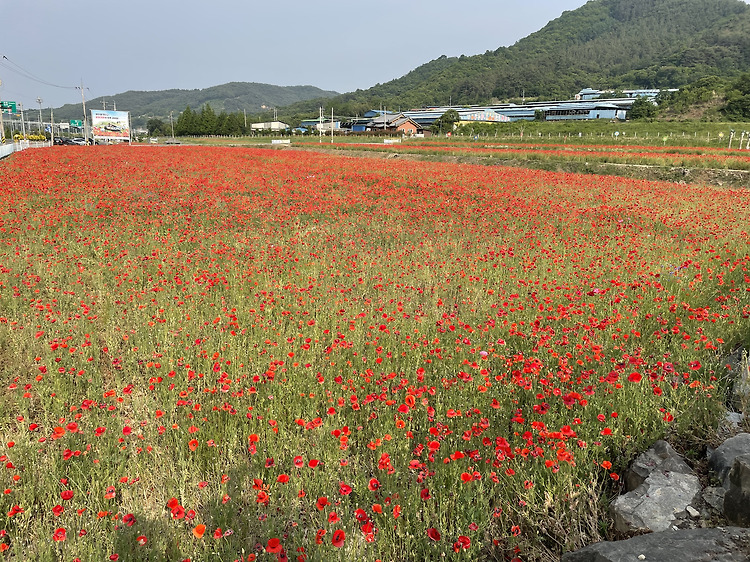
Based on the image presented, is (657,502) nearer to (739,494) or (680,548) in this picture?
(739,494)

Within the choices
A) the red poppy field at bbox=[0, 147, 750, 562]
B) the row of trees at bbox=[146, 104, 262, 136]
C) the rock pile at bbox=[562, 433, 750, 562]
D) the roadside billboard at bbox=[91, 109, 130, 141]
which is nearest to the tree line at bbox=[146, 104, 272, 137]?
the row of trees at bbox=[146, 104, 262, 136]

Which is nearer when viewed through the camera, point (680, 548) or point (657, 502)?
point (680, 548)

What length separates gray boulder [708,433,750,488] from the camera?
2807 millimetres

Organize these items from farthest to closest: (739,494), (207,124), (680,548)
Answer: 1. (207,124)
2. (739,494)
3. (680,548)

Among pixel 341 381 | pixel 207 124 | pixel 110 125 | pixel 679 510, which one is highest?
pixel 207 124

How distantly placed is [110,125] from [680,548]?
92.4 m

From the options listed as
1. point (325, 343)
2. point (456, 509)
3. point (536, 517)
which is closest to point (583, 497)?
point (536, 517)

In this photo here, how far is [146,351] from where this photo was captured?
482 centimetres

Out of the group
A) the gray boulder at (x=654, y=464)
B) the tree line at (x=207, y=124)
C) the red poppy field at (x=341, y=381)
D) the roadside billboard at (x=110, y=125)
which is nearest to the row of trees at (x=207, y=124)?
the tree line at (x=207, y=124)

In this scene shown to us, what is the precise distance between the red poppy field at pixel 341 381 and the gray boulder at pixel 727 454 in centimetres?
31

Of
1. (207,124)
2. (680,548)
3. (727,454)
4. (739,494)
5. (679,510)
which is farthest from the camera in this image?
(207,124)

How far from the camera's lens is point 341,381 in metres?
4.25

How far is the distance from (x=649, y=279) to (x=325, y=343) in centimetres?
503

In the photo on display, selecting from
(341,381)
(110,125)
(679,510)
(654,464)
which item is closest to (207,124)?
(110,125)
